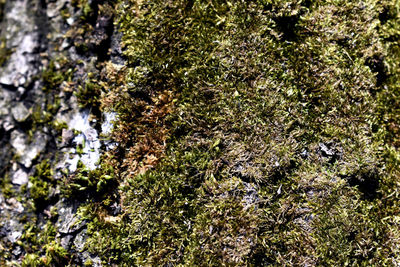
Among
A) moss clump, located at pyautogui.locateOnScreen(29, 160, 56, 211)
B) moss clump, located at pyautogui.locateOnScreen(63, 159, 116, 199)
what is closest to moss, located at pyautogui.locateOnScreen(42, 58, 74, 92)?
moss clump, located at pyautogui.locateOnScreen(29, 160, 56, 211)

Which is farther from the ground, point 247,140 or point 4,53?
point 247,140

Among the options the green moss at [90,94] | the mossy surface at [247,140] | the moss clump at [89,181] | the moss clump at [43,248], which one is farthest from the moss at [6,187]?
the green moss at [90,94]

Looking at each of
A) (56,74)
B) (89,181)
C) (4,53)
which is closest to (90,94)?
(56,74)

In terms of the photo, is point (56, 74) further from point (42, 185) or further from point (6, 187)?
point (6, 187)

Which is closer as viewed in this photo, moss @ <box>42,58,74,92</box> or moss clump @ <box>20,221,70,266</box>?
moss clump @ <box>20,221,70,266</box>

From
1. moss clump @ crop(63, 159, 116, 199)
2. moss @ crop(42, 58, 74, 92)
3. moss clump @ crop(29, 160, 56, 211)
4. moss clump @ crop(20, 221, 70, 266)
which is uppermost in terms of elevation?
moss @ crop(42, 58, 74, 92)

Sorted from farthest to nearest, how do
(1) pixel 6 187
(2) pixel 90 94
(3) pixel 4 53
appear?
(3) pixel 4 53 < (1) pixel 6 187 < (2) pixel 90 94

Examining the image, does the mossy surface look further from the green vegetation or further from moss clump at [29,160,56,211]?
moss clump at [29,160,56,211]

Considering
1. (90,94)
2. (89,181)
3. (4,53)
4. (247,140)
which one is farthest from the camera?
(4,53)

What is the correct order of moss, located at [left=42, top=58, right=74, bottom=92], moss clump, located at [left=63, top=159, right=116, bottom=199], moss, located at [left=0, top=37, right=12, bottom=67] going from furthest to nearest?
1. moss, located at [left=0, top=37, right=12, bottom=67]
2. moss, located at [left=42, top=58, right=74, bottom=92]
3. moss clump, located at [left=63, top=159, right=116, bottom=199]

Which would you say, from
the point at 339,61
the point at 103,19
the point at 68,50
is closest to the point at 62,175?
the point at 68,50
